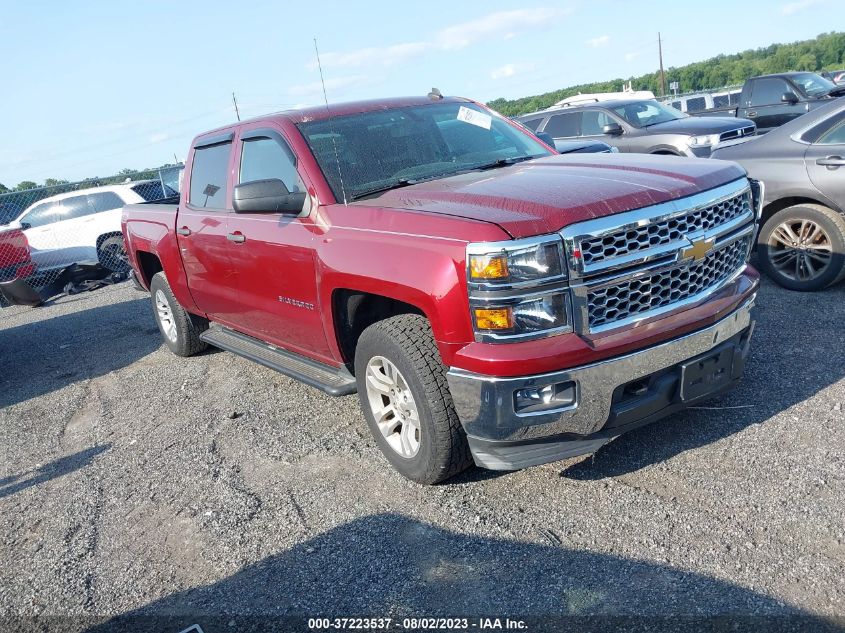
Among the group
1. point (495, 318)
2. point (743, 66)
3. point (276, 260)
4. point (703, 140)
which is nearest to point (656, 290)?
point (495, 318)

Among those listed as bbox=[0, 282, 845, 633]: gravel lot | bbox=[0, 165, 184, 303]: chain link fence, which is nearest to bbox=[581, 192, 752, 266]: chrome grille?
bbox=[0, 282, 845, 633]: gravel lot

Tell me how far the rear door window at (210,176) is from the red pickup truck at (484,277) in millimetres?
405

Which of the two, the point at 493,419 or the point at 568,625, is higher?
the point at 493,419

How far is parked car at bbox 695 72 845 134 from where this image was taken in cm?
1348

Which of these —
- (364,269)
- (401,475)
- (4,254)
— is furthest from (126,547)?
(4,254)

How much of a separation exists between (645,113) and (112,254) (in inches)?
389

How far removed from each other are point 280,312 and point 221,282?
2.99 ft

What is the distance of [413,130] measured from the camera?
15.1 feet

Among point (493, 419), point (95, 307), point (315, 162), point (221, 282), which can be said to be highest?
point (315, 162)

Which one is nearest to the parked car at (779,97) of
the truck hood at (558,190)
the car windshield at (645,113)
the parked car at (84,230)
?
the car windshield at (645,113)

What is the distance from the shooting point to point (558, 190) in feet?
11.1

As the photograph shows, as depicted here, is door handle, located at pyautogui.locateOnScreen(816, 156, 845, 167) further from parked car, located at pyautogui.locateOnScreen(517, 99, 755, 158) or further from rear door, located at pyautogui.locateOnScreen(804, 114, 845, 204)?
parked car, located at pyautogui.locateOnScreen(517, 99, 755, 158)

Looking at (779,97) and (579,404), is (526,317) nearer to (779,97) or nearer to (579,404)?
(579,404)

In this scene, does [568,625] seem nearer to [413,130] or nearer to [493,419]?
[493,419]
